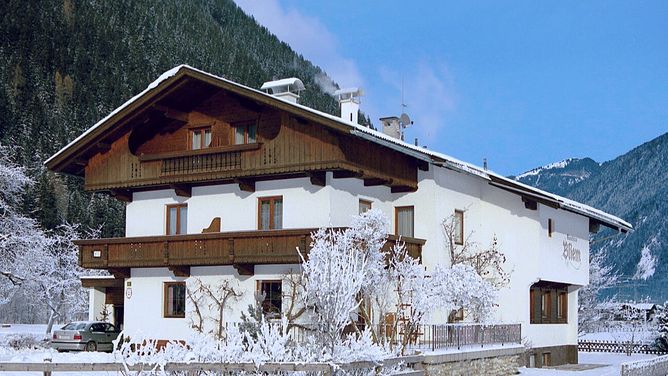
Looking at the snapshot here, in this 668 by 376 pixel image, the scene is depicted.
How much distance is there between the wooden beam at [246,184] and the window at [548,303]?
38.1ft

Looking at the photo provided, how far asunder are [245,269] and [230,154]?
11.7 feet

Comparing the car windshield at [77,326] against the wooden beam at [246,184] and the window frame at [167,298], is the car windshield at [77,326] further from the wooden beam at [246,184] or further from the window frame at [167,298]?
the wooden beam at [246,184]

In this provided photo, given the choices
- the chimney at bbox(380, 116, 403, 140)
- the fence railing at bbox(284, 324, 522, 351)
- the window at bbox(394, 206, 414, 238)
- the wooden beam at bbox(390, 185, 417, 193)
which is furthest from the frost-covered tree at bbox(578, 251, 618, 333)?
the wooden beam at bbox(390, 185, 417, 193)

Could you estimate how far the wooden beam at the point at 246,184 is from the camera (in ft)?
95.8

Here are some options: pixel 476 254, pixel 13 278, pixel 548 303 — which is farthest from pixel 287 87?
pixel 13 278

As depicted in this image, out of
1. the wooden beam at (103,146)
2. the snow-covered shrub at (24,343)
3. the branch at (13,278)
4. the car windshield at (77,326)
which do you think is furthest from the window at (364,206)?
the branch at (13,278)

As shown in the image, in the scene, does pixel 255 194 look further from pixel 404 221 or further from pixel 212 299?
pixel 404 221

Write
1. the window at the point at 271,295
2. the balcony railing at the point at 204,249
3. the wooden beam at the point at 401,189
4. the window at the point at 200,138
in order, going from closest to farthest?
the balcony railing at the point at 204,249 < the window at the point at 271,295 < the wooden beam at the point at 401,189 < the window at the point at 200,138

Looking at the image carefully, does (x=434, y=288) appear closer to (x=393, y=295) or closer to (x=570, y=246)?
(x=393, y=295)

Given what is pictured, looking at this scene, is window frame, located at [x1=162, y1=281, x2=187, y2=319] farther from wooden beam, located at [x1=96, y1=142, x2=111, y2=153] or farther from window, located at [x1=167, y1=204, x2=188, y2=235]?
wooden beam, located at [x1=96, y1=142, x2=111, y2=153]

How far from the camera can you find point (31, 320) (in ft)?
250

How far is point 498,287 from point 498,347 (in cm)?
478

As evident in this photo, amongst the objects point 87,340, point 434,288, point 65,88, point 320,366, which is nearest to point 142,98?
point 87,340

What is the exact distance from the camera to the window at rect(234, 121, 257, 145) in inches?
1159
